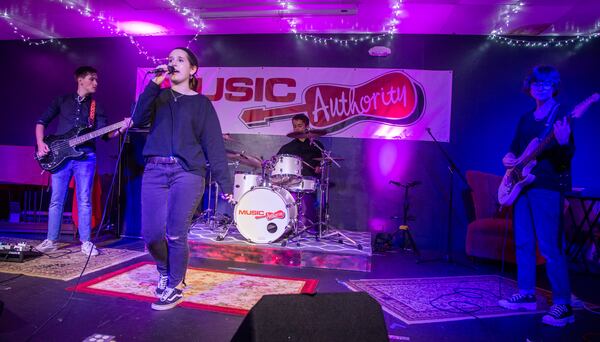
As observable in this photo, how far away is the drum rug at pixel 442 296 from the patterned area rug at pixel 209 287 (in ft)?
2.40

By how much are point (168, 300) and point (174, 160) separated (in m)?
1.15

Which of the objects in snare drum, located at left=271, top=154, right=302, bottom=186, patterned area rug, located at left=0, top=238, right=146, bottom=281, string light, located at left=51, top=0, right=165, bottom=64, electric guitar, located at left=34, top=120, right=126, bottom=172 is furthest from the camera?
string light, located at left=51, top=0, right=165, bottom=64

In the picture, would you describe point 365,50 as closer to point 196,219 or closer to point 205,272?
point 196,219

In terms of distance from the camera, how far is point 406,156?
6.42m

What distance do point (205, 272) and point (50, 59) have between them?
623cm

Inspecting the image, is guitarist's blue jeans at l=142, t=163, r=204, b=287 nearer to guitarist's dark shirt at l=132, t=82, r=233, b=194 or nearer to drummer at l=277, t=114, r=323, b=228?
guitarist's dark shirt at l=132, t=82, r=233, b=194

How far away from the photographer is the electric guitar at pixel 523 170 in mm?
3113

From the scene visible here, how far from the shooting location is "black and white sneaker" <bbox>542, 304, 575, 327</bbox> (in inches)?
119

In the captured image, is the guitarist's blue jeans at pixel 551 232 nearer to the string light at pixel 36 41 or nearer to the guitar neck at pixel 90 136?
the guitar neck at pixel 90 136

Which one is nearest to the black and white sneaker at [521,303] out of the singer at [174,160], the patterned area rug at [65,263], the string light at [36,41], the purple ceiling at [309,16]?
the singer at [174,160]

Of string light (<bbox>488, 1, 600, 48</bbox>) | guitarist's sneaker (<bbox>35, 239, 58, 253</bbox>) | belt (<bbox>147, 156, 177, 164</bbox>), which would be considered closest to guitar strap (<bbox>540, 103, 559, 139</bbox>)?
belt (<bbox>147, 156, 177, 164</bbox>)

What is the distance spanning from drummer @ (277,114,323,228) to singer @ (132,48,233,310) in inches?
105

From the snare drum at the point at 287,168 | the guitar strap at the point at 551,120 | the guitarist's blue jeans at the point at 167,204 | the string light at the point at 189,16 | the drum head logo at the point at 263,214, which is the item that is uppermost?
the string light at the point at 189,16

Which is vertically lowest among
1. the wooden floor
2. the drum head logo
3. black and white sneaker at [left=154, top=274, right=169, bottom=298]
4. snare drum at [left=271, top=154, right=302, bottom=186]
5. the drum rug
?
the drum rug
